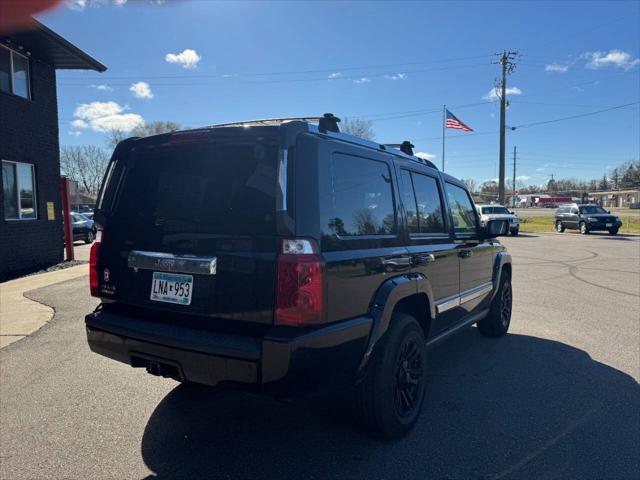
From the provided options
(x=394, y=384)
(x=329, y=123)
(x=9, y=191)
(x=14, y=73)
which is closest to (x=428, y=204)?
(x=329, y=123)

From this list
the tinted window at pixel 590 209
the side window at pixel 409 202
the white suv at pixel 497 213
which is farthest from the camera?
the tinted window at pixel 590 209

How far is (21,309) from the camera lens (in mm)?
7207

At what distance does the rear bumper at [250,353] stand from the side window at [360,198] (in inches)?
23.7

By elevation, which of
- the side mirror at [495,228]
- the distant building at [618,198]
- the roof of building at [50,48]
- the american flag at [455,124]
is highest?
the american flag at [455,124]

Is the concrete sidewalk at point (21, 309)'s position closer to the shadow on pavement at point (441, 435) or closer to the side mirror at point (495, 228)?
the shadow on pavement at point (441, 435)

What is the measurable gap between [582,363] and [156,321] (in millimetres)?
4204

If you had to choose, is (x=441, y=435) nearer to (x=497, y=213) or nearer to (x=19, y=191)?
(x=19, y=191)

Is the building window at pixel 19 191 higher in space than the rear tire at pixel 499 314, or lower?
higher

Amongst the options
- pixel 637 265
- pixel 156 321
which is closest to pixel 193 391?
pixel 156 321

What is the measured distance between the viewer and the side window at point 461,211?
449 cm

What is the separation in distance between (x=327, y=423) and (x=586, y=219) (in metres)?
27.4

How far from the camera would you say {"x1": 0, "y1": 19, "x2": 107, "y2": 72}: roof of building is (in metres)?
10.7

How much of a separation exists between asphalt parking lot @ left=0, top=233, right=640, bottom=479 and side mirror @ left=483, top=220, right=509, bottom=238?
1315 millimetres

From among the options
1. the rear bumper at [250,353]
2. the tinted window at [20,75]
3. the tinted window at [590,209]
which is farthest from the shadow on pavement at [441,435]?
the tinted window at [590,209]
